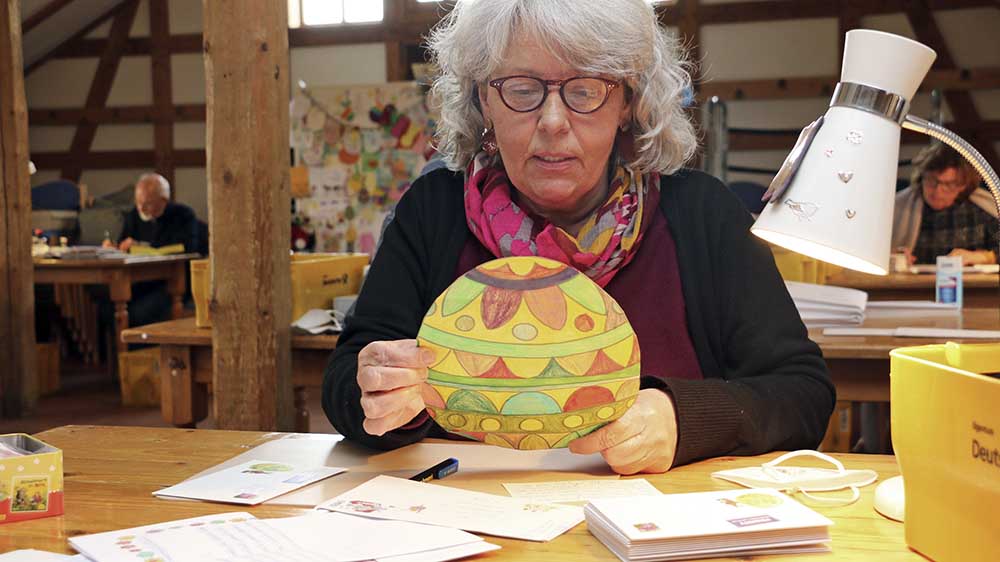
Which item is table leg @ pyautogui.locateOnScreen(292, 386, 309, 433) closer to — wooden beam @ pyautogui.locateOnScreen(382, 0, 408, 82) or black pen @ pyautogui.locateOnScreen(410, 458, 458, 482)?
black pen @ pyautogui.locateOnScreen(410, 458, 458, 482)

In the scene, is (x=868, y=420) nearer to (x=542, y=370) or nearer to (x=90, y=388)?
(x=542, y=370)

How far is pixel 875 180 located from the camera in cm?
103

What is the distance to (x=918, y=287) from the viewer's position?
4.32 meters

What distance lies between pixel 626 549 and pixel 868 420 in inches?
127

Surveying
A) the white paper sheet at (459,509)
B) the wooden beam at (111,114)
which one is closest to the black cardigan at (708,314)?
the white paper sheet at (459,509)

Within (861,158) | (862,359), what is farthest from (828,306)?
(861,158)

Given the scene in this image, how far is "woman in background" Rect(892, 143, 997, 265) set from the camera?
5.84m

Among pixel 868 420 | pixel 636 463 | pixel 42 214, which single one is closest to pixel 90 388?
pixel 42 214

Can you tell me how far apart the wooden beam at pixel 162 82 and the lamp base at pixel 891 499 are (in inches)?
447

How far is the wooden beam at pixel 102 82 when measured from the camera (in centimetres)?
1176

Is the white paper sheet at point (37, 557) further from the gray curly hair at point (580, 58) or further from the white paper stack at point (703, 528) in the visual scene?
the gray curly hair at point (580, 58)

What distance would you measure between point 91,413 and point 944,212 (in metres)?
5.08

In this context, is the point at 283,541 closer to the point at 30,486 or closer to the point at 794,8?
the point at 30,486

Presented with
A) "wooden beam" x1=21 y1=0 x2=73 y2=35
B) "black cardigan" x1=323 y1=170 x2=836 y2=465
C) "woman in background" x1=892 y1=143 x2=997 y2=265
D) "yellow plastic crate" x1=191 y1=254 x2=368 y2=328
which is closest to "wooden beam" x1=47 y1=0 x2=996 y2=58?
"wooden beam" x1=21 y1=0 x2=73 y2=35
